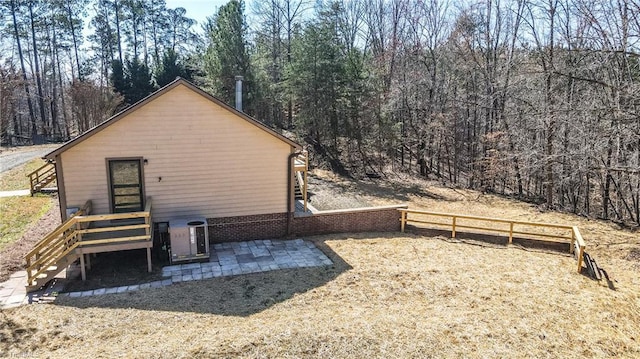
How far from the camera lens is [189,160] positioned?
10773mm

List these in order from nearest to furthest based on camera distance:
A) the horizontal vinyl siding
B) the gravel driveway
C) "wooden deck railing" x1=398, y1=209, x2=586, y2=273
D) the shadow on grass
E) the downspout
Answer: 1. the shadow on grass
2. the horizontal vinyl siding
3. "wooden deck railing" x1=398, y1=209, x2=586, y2=273
4. the downspout
5. the gravel driveway

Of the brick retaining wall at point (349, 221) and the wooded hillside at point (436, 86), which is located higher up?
the wooded hillside at point (436, 86)

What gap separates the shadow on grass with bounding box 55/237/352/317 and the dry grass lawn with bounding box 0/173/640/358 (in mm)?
24

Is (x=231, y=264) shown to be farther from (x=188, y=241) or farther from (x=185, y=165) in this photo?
(x=185, y=165)

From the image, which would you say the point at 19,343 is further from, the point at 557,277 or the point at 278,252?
the point at 557,277

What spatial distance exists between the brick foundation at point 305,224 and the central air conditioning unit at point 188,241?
4.01ft

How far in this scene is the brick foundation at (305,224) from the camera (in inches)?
452

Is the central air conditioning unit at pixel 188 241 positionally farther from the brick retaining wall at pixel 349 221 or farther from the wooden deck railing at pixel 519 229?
the wooden deck railing at pixel 519 229

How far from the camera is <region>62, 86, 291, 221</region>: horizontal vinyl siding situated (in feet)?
32.9

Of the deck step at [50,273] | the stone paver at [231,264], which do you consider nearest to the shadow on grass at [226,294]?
the stone paver at [231,264]

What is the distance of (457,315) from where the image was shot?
752 cm

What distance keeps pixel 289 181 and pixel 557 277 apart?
750 cm

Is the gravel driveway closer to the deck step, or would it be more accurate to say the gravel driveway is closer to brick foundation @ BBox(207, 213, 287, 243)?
the deck step

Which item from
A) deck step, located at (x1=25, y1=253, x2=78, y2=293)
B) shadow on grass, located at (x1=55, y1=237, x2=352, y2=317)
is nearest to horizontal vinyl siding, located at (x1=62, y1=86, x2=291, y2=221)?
deck step, located at (x1=25, y1=253, x2=78, y2=293)
